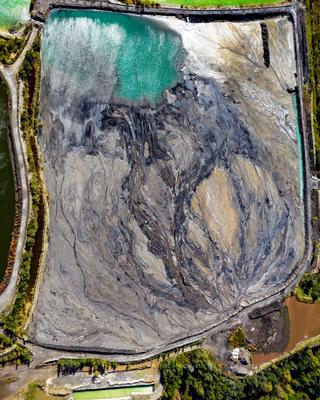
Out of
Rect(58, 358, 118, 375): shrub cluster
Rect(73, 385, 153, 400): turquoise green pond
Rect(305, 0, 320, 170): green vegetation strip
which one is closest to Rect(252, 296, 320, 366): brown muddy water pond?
Rect(305, 0, 320, 170): green vegetation strip

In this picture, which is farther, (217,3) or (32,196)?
(217,3)

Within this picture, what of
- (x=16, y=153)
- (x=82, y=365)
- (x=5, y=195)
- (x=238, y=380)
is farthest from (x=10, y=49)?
(x=238, y=380)

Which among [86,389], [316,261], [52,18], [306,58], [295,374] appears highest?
[52,18]

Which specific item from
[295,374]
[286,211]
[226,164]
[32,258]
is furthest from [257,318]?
[32,258]

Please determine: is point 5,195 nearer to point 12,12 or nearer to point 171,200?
point 171,200

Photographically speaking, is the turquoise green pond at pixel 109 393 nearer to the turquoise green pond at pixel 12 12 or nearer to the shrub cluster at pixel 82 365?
the shrub cluster at pixel 82 365

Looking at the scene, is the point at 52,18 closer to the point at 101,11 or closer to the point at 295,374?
the point at 101,11

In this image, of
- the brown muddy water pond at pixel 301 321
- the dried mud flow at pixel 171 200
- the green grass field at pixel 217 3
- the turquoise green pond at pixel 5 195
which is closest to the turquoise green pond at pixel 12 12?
the dried mud flow at pixel 171 200
